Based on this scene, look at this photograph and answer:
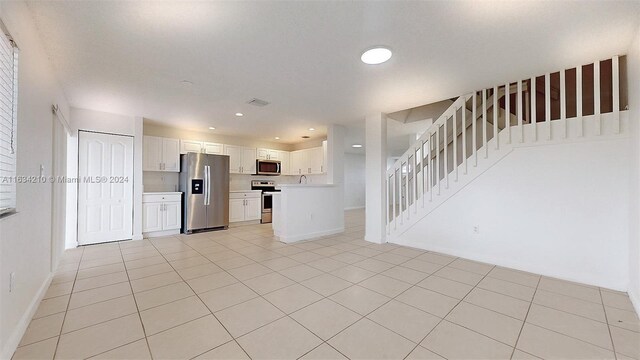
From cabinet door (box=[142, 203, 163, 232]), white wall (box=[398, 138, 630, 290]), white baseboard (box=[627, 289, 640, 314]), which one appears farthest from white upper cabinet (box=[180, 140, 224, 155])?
white baseboard (box=[627, 289, 640, 314])

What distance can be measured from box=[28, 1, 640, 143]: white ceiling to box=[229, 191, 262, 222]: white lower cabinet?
2.94 meters

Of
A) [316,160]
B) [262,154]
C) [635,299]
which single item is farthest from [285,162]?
[635,299]

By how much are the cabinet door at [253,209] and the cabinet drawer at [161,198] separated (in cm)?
160

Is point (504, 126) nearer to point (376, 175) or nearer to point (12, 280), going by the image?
point (376, 175)

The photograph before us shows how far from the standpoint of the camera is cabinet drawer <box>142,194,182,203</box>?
15.9 feet

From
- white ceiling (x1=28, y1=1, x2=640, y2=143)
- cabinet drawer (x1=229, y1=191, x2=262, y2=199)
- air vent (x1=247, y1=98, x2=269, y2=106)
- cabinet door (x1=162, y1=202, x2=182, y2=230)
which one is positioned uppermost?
white ceiling (x1=28, y1=1, x2=640, y2=143)

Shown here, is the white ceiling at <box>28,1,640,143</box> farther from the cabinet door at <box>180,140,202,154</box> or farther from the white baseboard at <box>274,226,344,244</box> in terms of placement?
the white baseboard at <box>274,226,344,244</box>

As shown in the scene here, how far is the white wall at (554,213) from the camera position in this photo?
2578mm

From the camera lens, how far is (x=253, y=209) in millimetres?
6496

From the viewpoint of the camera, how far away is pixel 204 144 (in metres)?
5.95

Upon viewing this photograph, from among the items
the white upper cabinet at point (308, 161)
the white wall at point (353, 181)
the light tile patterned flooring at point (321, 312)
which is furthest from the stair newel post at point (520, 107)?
the white wall at point (353, 181)

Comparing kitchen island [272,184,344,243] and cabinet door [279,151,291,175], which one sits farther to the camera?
cabinet door [279,151,291,175]

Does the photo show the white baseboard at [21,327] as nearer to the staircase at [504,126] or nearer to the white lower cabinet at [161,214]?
the white lower cabinet at [161,214]

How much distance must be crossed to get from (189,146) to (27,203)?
396 cm
